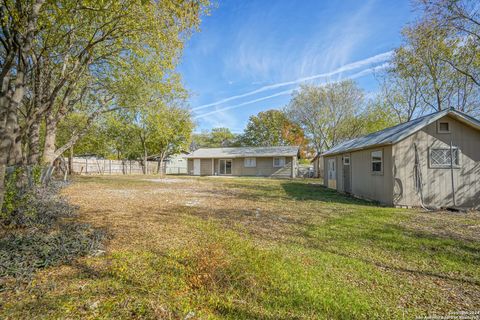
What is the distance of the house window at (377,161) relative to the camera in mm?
8945

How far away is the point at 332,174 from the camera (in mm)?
14852

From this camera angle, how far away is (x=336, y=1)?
866 centimetres

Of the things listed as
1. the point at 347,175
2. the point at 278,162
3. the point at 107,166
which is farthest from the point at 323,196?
the point at 107,166

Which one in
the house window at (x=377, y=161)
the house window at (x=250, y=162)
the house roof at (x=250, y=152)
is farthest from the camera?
the house window at (x=250, y=162)

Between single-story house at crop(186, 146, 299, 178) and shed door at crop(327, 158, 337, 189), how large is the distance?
344 inches

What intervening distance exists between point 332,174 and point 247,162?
41.6ft

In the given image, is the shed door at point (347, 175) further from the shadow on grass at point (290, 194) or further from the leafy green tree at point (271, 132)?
the leafy green tree at point (271, 132)

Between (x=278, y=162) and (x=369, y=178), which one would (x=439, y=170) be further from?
(x=278, y=162)

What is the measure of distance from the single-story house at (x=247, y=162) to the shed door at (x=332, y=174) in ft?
28.7

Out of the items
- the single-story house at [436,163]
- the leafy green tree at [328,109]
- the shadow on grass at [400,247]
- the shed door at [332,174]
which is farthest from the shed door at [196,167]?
the shadow on grass at [400,247]

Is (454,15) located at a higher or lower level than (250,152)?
higher

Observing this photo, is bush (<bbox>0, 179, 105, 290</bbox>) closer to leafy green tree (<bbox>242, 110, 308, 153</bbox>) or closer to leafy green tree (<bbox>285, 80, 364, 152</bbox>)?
leafy green tree (<bbox>285, 80, 364, 152</bbox>)

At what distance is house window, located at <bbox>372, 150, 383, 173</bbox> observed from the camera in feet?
29.3

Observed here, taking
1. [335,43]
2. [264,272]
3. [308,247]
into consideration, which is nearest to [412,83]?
[335,43]
